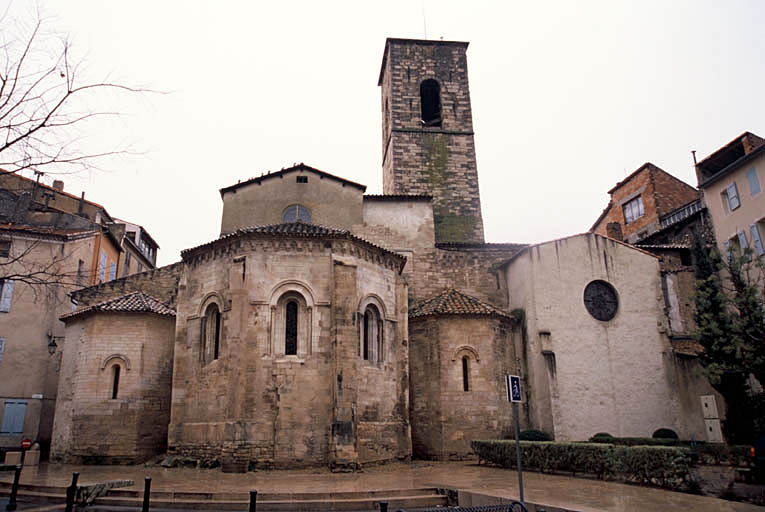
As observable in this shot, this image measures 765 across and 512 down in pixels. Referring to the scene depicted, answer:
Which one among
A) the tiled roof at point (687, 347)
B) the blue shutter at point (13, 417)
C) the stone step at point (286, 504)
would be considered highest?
the tiled roof at point (687, 347)

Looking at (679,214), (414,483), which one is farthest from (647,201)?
(414,483)

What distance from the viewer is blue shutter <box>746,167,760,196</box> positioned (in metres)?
23.9

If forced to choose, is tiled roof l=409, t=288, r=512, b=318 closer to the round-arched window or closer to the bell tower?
the round-arched window

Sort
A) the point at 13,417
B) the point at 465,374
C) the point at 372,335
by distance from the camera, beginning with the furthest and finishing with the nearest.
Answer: the point at 13,417, the point at 465,374, the point at 372,335

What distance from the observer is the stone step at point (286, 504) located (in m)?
11.9

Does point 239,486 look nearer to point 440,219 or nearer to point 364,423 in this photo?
point 364,423

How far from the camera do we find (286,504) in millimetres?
12055

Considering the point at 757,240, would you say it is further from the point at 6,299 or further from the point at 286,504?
the point at 6,299

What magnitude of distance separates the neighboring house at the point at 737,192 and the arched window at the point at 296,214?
722 inches

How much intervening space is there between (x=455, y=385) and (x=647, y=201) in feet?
72.1

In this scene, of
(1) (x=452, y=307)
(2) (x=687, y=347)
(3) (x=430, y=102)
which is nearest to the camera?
(1) (x=452, y=307)

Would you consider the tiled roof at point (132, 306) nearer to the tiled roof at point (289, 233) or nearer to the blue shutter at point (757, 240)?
the tiled roof at point (289, 233)

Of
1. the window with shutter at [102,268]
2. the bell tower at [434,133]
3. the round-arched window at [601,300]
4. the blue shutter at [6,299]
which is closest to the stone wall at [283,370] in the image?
the round-arched window at [601,300]

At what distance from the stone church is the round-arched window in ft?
0.33
